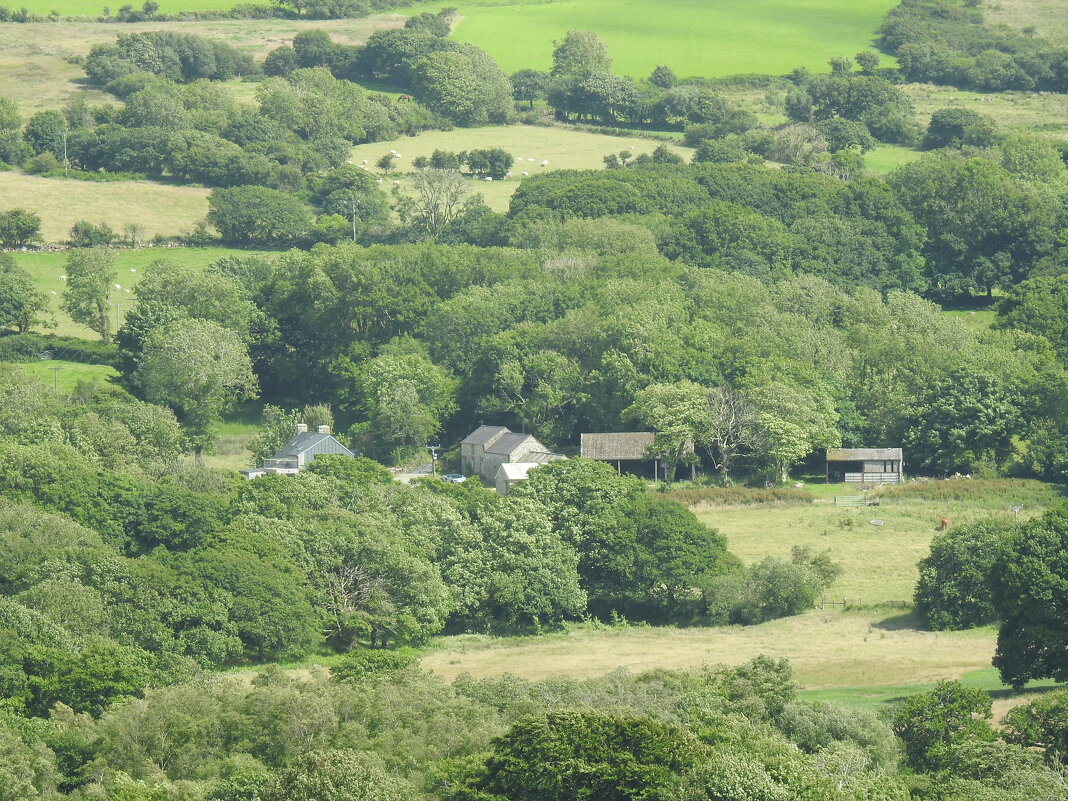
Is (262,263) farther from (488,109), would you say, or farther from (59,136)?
(488,109)

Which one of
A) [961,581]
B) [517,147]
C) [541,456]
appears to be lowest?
[517,147]

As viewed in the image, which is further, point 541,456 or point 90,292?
point 90,292

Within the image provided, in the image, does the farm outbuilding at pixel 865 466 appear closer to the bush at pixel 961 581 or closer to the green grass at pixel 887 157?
the bush at pixel 961 581

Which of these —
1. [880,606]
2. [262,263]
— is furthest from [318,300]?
[880,606]

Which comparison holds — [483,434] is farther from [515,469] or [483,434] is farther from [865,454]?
[865,454]

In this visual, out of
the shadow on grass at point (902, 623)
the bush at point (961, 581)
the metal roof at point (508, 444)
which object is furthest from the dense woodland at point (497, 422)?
the metal roof at point (508, 444)

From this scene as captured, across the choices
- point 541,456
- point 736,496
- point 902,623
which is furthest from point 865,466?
point 902,623

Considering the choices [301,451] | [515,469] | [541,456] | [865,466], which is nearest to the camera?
[515,469]
